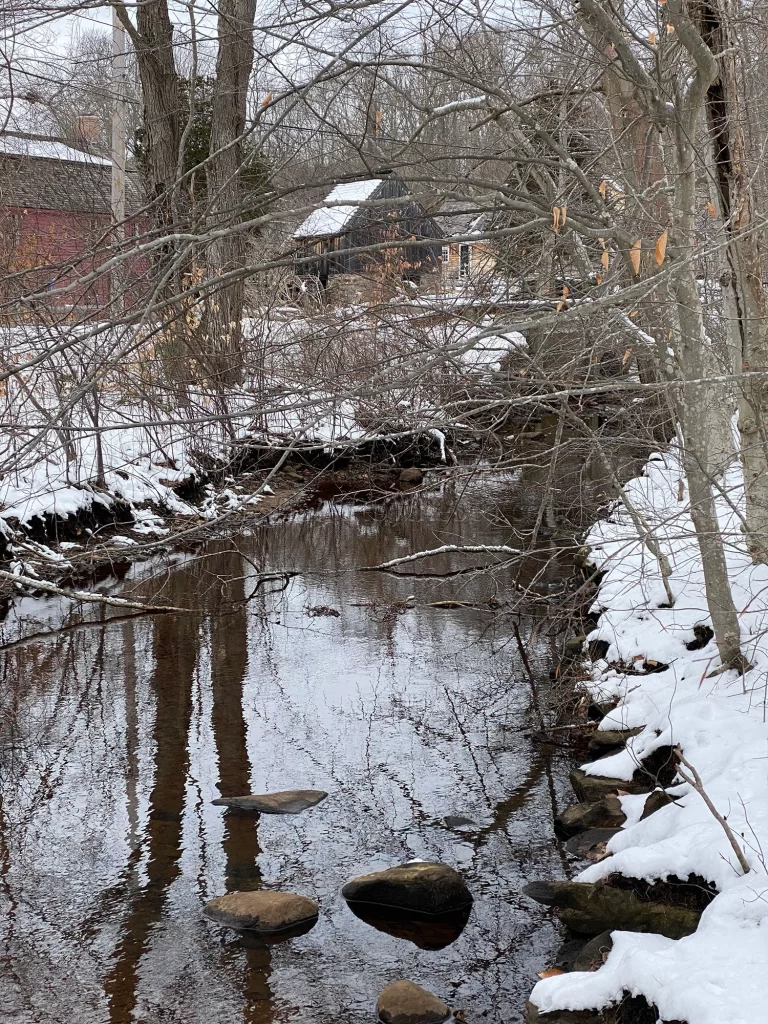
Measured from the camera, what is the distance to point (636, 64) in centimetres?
480

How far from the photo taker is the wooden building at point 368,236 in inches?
181

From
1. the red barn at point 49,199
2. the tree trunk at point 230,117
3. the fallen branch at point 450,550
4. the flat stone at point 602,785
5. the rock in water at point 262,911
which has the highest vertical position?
the red barn at point 49,199

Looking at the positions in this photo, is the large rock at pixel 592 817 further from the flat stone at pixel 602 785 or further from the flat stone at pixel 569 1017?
the flat stone at pixel 569 1017

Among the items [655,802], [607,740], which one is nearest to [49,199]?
[607,740]

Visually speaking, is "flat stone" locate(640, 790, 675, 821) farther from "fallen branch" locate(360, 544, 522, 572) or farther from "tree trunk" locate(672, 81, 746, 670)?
"fallen branch" locate(360, 544, 522, 572)

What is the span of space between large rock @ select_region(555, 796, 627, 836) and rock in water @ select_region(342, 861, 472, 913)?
92 cm

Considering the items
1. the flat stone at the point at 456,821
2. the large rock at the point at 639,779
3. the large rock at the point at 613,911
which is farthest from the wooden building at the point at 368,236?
the flat stone at the point at 456,821

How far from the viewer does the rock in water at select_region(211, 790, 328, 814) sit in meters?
6.53

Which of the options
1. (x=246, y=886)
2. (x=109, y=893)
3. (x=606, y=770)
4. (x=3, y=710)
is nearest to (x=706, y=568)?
(x=606, y=770)

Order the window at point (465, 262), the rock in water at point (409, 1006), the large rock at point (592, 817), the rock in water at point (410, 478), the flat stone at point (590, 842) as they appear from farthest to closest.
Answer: the rock in water at point (410, 478)
the window at point (465, 262)
the large rock at point (592, 817)
the flat stone at point (590, 842)
the rock in water at point (409, 1006)

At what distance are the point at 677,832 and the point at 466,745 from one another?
9.48 ft

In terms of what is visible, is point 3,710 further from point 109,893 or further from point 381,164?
point 381,164

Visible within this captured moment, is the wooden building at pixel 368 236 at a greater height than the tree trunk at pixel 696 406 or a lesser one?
greater

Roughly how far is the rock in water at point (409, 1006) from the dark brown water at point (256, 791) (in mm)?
100
